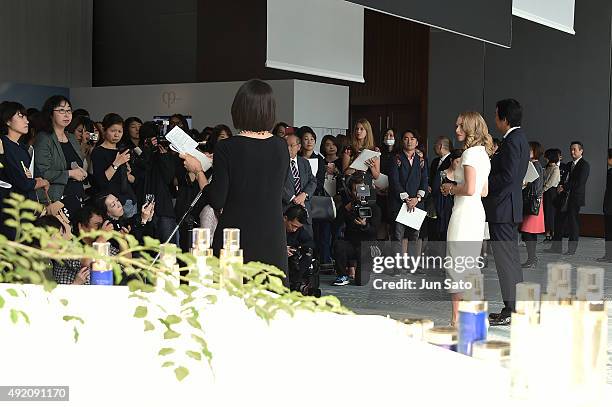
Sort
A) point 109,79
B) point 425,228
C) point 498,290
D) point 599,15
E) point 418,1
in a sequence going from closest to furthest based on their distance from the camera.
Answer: point 418,1 → point 498,290 → point 425,228 → point 599,15 → point 109,79

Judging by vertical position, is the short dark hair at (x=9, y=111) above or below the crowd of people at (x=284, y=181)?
above

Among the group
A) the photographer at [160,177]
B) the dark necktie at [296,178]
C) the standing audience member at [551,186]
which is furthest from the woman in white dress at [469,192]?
the standing audience member at [551,186]

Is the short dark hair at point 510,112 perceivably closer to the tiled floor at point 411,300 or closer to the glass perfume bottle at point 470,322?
the tiled floor at point 411,300

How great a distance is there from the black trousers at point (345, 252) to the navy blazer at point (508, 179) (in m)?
1.98

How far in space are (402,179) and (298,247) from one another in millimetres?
1881

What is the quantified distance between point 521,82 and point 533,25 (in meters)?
0.90

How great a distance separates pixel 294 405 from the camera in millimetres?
1479

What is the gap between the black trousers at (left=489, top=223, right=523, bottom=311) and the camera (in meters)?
5.64

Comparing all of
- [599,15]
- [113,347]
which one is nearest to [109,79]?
[599,15]

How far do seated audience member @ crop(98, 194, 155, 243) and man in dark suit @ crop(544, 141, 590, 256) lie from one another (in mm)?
6457

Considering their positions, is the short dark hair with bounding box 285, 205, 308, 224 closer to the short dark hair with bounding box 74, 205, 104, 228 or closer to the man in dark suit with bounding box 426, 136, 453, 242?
the short dark hair with bounding box 74, 205, 104, 228

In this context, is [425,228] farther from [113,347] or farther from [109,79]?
Result: [109,79]

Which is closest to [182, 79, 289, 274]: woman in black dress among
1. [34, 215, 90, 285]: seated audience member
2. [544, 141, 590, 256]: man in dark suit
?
[34, 215, 90, 285]: seated audience member

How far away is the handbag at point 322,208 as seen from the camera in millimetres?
7469
